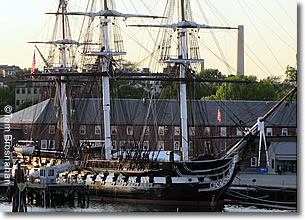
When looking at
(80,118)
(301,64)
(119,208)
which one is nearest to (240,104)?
(80,118)

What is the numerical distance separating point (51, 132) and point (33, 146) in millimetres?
8859

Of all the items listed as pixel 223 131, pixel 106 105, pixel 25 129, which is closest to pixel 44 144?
pixel 25 129

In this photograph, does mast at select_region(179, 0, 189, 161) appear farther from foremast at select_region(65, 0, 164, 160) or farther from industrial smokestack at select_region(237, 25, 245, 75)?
industrial smokestack at select_region(237, 25, 245, 75)

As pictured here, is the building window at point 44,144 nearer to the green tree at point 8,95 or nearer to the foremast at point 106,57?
the green tree at point 8,95

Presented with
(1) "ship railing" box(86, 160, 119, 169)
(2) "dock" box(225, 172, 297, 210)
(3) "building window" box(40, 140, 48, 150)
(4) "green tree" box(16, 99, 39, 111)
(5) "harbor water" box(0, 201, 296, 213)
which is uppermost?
(4) "green tree" box(16, 99, 39, 111)

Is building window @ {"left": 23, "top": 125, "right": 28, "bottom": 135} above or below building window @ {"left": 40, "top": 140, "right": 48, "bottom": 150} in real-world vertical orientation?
above

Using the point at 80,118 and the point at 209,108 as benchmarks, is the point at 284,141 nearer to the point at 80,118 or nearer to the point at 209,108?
the point at 209,108

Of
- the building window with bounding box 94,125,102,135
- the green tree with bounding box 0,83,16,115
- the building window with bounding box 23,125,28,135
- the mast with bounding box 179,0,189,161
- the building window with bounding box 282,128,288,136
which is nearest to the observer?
the mast with bounding box 179,0,189,161

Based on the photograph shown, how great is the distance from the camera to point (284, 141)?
4575 centimetres

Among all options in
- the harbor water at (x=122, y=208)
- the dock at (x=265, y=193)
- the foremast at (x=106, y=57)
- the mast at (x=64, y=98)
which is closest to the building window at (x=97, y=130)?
the mast at (x=64, y=98)

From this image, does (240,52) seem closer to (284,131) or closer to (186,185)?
(186,185)

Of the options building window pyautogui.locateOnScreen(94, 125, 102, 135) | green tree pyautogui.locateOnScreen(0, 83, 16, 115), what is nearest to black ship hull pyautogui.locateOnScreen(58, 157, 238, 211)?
green tree pyautogui.locateOnScreen(0, 83, 16, 115)

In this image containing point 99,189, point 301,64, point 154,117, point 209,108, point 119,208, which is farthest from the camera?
point 209,108

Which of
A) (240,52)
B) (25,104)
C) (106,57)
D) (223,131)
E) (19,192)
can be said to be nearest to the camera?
(19,192)
